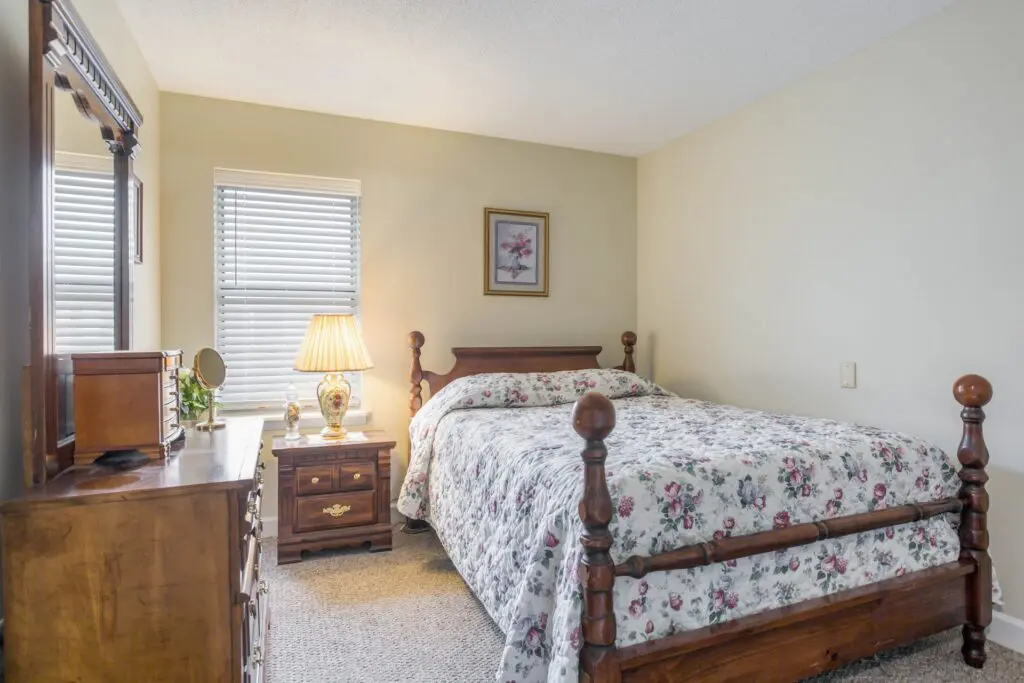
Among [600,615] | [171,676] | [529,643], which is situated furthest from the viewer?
[529,643]

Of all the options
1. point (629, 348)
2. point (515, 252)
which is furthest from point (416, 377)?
point (629, 348)

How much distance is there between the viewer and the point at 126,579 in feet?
3.83

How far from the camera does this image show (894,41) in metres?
2.38

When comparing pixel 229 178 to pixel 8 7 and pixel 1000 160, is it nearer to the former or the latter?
pixel 8 7

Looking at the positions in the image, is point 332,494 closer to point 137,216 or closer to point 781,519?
point 137,216

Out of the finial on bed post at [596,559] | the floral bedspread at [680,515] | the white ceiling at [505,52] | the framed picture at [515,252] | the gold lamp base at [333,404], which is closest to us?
the finial on bed post at [596,559]

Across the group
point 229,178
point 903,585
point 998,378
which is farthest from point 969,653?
point 229,178

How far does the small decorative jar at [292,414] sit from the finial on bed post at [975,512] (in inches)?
110

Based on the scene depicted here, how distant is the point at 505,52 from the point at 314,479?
86.6 inches

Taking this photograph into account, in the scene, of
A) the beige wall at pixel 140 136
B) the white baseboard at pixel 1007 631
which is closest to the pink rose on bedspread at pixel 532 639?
the beige wall at pixel 140 136

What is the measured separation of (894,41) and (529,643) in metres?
2.74

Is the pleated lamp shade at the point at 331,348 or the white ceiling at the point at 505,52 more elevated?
the white ceiling at the point at 505,52

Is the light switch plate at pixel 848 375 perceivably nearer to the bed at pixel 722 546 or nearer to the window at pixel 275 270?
the bed at pixel 722 546

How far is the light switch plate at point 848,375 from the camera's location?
8.38 ft
